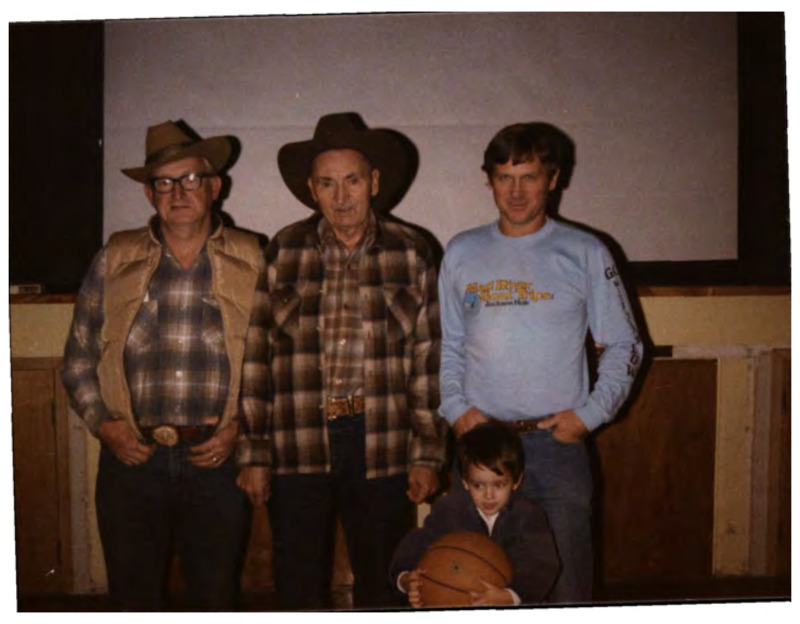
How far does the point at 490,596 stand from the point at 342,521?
52 cm

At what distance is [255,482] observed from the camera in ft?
7.97

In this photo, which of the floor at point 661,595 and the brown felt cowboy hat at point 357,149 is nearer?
the brown felt cowboy hat at point 357,149

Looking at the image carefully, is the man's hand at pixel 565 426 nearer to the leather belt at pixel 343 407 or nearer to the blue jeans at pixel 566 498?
the blue jeans at pixel 566 498

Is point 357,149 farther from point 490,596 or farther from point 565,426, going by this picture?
point 490,596

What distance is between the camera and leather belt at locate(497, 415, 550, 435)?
2.44 metres

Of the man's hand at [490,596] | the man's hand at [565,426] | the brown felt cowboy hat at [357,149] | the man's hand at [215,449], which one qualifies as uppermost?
the brown felt cowboy hat at [357,149]

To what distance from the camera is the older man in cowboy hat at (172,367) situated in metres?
2.44

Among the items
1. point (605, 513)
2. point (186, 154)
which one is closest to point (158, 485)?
point (186, 154)

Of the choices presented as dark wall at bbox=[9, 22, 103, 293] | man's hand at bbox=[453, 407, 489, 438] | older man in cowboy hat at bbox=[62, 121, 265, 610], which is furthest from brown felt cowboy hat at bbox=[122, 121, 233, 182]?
man's hand at bbox=[453, 407, 489, 438]

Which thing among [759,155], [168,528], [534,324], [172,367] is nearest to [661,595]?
[534,324]

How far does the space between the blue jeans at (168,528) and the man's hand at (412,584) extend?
0.52m

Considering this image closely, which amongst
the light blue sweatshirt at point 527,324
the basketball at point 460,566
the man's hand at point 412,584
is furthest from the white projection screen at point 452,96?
the man's hand at point 412,584

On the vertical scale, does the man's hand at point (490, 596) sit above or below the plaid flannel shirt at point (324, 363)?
below

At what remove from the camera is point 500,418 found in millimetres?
2447
